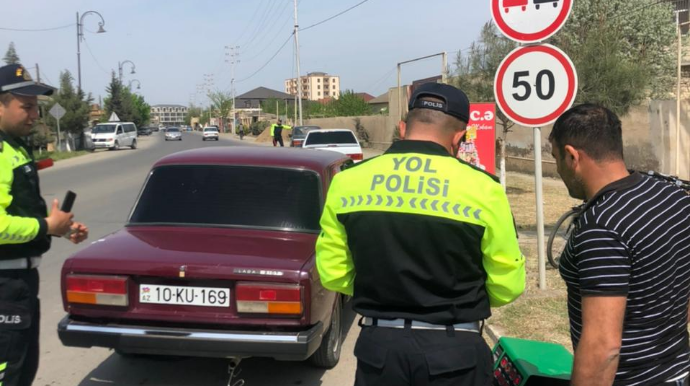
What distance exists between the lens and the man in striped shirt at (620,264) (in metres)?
1.83

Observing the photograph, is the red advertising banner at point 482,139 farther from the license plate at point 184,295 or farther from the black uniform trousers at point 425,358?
the black uniform trousers at point 425,358

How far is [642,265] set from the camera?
6.07 ft

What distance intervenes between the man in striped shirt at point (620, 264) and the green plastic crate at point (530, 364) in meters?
0.39

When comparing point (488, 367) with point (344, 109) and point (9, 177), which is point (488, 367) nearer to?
point (9, 177)

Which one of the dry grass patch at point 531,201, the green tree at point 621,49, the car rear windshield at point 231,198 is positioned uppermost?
the green tree at point 621,49

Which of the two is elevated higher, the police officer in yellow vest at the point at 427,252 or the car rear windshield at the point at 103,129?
the car rear windshield at the point at 103,129

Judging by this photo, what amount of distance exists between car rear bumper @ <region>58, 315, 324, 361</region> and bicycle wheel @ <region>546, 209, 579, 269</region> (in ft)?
12.4

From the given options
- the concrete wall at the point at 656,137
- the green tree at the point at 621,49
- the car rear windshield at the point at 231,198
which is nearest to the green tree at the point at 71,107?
the green tree at the point at 621,49

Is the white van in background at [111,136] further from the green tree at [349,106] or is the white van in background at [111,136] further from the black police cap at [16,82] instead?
the black police cap at [16,82]

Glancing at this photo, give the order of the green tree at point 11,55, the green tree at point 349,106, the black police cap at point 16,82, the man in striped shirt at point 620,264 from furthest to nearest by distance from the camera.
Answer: the green tree at point 349,106 < the green tree at point 11,55 < the black police cap at point 16,82 < the man in striped shirt at point 620,264

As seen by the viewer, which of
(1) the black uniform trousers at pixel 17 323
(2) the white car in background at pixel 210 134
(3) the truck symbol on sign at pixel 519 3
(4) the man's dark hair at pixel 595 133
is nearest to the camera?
(4) the man's dark hair at pixel 595 133

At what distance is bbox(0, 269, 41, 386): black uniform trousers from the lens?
2.66 meters

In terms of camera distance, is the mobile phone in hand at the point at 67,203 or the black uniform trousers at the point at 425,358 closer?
the black uniform trousers at the point at 425,358

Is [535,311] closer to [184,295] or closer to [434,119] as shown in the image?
[184,295]
